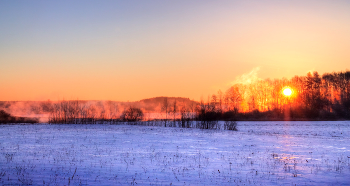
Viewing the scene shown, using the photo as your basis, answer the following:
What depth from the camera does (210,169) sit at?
43.3ft

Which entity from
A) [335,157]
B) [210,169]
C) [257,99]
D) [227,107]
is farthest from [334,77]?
[210,169]

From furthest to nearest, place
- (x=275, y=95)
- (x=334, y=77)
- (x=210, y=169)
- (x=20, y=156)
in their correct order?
1. (x=275, y=95)
2. (x=334, y=77)
3. (x=20, y=156)
4. (x=210, y=169)

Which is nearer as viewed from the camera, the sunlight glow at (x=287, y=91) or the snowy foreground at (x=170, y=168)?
the snowy foreground at (x=170, y=168)

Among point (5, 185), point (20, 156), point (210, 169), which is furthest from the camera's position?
point (20, 156)

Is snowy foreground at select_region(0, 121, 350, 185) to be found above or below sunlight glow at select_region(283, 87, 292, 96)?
below

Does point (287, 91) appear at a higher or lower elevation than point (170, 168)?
higher

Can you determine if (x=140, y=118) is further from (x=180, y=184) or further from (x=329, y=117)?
(x=180, y=184)

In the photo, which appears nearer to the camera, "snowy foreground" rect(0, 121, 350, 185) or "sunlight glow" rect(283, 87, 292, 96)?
"snowy foreground" rect(0, 121, 350, 185)

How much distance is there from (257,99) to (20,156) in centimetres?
9393

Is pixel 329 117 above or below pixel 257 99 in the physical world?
below

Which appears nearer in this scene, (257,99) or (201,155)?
(201,155)

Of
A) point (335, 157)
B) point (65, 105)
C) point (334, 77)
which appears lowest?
point (335, 157)

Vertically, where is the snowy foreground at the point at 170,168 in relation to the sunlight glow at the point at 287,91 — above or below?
below

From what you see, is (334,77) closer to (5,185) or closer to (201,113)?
(201,113)
